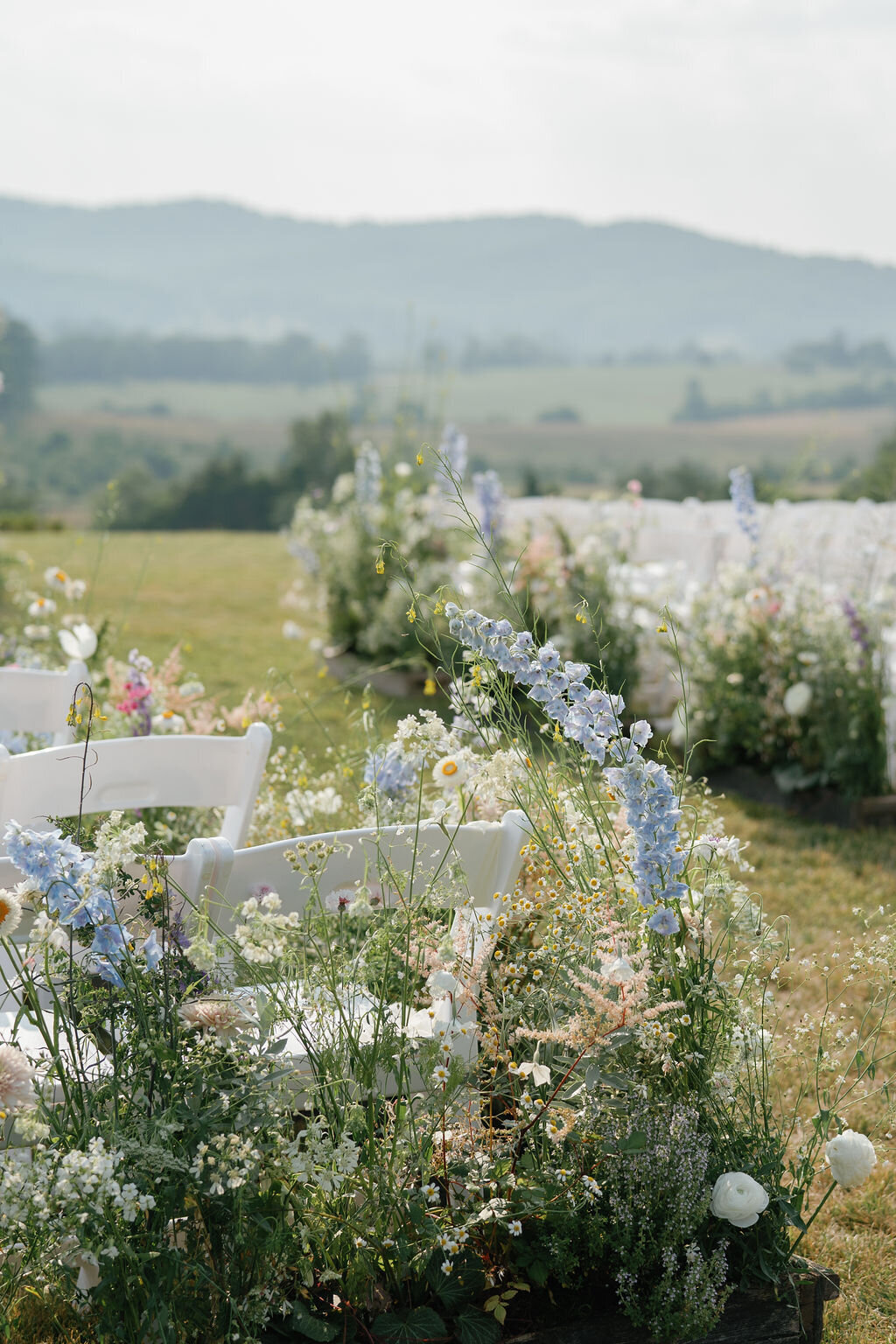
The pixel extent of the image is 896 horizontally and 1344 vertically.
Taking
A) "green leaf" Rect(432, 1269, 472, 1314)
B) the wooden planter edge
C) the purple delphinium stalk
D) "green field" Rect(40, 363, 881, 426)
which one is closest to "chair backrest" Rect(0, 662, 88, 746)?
"green leaf" Rect(432, 1269, 472, 1314)

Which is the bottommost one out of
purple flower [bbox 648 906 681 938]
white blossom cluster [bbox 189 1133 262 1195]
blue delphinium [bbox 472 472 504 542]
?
white blossom cluster [bbox 189 1133 262 1195]

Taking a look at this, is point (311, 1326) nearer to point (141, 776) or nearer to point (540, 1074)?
point (540, 1074)

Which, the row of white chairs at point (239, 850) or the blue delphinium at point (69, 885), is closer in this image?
the blue delphinium at point (69, 885)

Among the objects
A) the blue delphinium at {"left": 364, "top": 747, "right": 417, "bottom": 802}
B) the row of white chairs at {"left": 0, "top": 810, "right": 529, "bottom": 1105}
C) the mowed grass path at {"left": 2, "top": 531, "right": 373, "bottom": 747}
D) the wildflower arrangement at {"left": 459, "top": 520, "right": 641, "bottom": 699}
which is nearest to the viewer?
the row of white chairs at {"left": 0, "top": 810, "right": 529, "bottom": 1105}

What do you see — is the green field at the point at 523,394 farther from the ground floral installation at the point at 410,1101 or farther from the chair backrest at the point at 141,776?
the ground floral installation at the point at 410,1101

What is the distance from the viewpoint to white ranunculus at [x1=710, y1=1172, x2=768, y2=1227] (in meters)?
1.44

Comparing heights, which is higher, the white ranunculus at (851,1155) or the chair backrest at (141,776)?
the chair backrest at (141,776)

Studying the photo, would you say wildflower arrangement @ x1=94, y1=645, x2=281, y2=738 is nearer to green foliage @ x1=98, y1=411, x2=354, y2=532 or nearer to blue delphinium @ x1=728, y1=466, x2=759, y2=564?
blue delphinium @ x1=728, y1=466, x2=759, y2=564

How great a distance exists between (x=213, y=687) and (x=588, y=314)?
173 feet

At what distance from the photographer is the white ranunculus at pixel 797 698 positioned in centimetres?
474

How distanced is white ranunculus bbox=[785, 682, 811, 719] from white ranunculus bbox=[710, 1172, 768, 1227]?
11.5 ft

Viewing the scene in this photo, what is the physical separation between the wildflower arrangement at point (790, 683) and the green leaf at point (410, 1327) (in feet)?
11.3

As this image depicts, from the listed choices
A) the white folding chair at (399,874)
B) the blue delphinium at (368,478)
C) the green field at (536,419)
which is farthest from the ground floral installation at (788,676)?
the green field at (536,419)

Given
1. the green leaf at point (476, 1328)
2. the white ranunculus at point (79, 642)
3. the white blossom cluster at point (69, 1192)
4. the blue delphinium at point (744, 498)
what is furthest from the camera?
the blue delphinium at point (744, 498)
